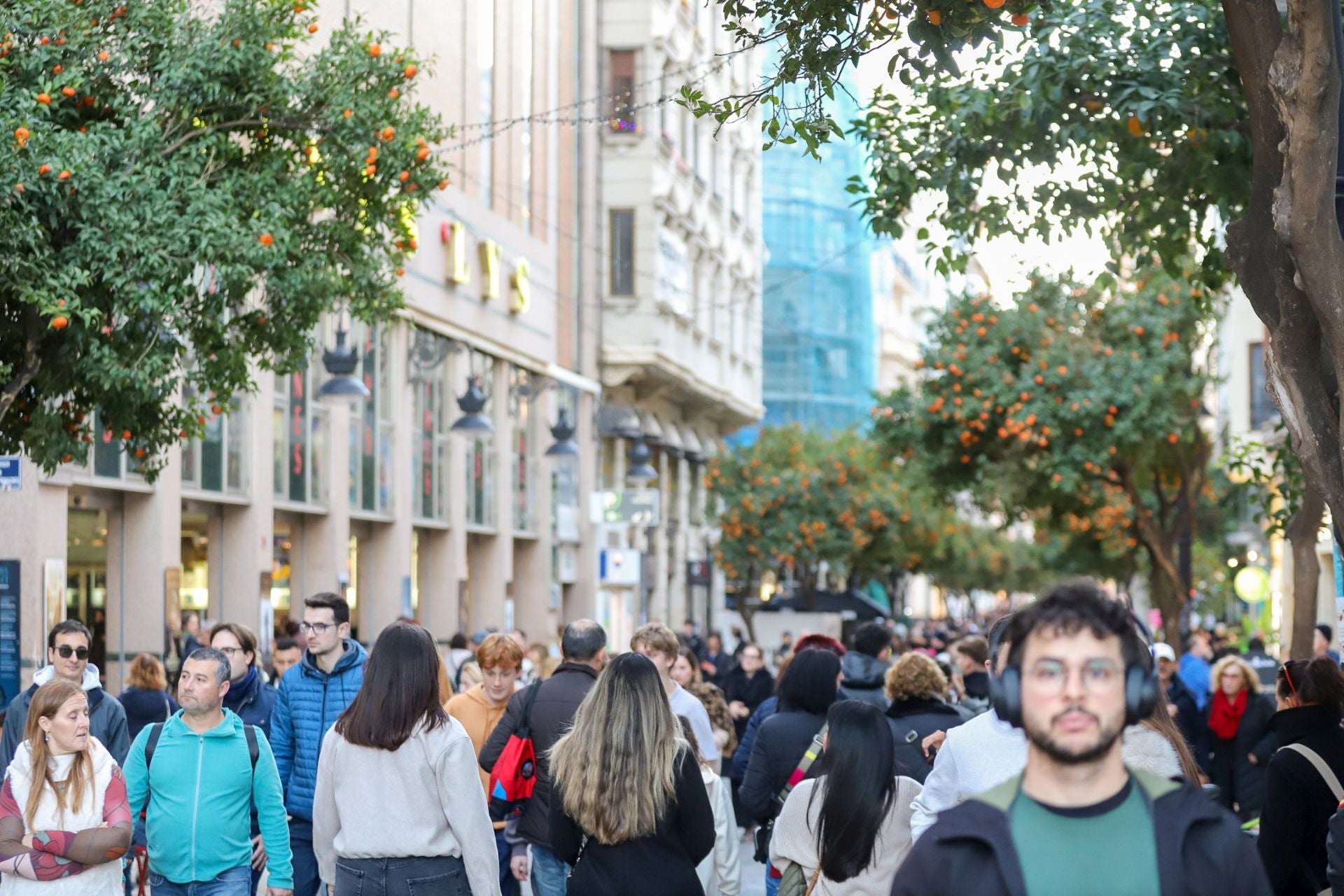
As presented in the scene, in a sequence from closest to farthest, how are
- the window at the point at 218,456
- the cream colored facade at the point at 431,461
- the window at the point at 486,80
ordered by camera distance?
the cream colored facade at the point at 431,461
the window at the point at 218,456
the window at the point at 486,80

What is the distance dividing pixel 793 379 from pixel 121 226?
6705 cm

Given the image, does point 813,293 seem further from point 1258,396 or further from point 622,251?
point 622,251

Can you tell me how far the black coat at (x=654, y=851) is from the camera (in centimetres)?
662

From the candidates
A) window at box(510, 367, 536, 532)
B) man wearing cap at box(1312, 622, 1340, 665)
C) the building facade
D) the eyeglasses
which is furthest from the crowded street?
the building facade

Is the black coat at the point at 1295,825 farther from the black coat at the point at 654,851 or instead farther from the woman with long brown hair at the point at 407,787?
the woman with long brown hair at the point at 407,787

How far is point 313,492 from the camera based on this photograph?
82.2ft

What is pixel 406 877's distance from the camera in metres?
6.75

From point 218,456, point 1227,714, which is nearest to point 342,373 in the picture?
point 218,456

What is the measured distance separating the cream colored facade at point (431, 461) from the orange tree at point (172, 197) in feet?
3.39

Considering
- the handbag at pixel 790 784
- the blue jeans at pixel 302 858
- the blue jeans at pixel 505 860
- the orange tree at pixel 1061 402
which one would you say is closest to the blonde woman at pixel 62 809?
the blue jeans at pixel 302 858

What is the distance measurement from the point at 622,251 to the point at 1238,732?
1045 inches

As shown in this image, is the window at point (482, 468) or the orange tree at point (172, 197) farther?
the window at point (482, 468)

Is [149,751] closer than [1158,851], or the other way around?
[1158,851]

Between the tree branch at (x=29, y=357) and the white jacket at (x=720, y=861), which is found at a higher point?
the tree branch at (x=29, y=357)
